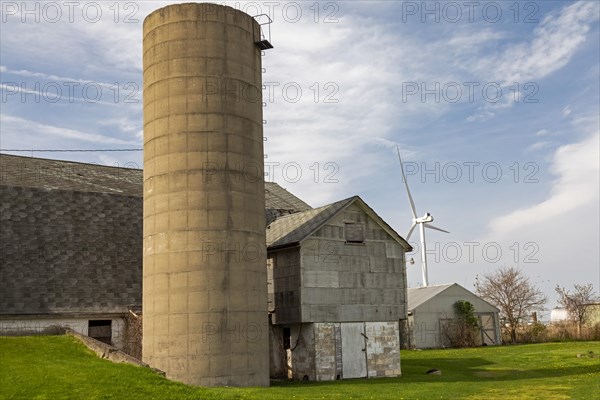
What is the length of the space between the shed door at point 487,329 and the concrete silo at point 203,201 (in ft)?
115

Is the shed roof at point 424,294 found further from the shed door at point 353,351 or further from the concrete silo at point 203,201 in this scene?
the concrete silo at point 203,201

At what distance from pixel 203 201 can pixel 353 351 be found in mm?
11148

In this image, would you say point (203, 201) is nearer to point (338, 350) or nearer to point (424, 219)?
point (338, 350)

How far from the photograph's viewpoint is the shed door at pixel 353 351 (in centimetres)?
3275

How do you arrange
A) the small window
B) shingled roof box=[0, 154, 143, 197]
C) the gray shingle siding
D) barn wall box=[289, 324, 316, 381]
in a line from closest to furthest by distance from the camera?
barn wall box=[289, 324, 316, 381] < the gray shingle siding < the small window < shingled roof box=[0, 154, 143, 197]

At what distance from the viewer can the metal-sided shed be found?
5550 cm

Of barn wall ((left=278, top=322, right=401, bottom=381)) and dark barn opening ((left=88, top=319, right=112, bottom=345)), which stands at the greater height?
dark barn opening ((left=88, top=319, right=112, bottom=345))

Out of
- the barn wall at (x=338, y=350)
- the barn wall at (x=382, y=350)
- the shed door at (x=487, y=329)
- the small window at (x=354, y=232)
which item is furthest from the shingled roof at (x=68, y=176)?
the shed door at (x=487, y=329)

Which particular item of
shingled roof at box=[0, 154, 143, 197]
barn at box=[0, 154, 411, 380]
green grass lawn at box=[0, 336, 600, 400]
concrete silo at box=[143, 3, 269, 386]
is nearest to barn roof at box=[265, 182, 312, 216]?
barn at box=[0, 154, 411, 380]

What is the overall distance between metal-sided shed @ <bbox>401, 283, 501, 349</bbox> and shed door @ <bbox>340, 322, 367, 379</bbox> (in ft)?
73.1

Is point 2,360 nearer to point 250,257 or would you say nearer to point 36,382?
point 36,382

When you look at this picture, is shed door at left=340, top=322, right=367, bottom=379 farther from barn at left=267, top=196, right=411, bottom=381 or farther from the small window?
the small window

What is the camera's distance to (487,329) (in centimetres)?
5947

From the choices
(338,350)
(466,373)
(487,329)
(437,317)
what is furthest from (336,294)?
(487,329)
